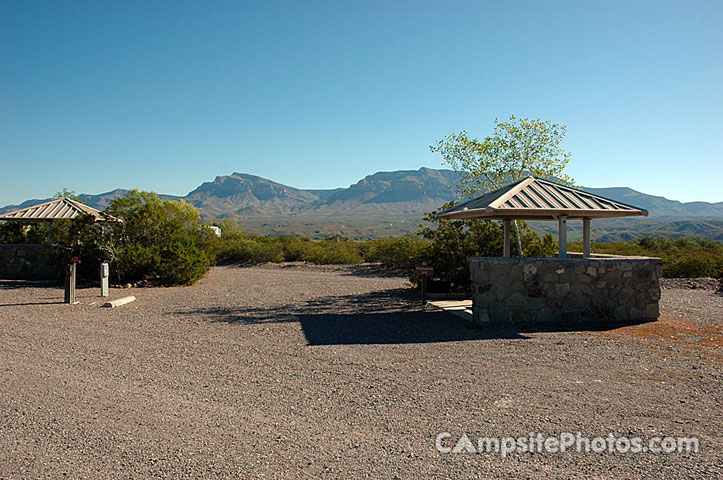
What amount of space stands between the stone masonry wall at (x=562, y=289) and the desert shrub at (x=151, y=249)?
935cm

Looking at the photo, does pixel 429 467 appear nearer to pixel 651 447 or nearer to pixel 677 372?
pixel 651 447

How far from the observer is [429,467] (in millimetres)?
3414

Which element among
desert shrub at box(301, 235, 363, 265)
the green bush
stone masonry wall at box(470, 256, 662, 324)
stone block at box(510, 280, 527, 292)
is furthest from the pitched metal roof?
desert shrub at box(301, 235, 363, 265)

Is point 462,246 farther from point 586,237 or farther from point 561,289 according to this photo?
point 561,289

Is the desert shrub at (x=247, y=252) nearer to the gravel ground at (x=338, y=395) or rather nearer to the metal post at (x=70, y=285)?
the metal post at (x=70, y=285)

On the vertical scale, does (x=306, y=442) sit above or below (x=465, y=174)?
below

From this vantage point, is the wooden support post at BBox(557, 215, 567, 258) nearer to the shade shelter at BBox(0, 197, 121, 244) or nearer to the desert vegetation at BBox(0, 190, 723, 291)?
the desert vegetation at BBox(0, 190, 723, 291)

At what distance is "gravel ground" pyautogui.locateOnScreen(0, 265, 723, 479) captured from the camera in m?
3.49

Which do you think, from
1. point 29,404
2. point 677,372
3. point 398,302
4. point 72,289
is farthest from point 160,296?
point 677,372

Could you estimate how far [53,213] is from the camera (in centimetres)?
1566

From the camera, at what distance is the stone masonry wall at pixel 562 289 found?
8.45 metres

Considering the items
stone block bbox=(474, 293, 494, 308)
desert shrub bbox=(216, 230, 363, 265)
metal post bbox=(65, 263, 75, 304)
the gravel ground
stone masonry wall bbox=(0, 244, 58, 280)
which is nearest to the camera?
the gravel ground

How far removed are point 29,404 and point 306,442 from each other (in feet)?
9.14

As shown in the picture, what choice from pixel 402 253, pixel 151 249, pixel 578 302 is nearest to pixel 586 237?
pixel 578 302
